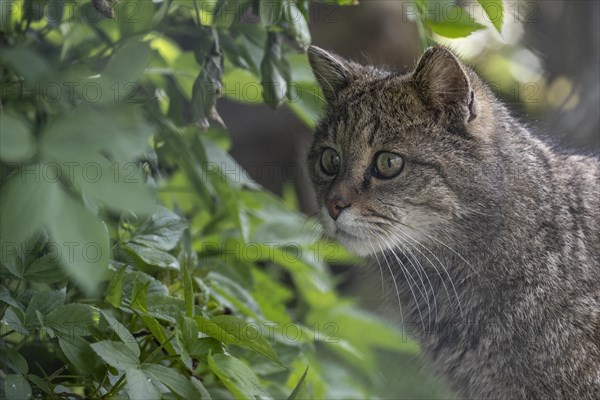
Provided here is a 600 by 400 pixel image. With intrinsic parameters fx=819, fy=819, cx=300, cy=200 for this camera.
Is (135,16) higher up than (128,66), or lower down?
lower down

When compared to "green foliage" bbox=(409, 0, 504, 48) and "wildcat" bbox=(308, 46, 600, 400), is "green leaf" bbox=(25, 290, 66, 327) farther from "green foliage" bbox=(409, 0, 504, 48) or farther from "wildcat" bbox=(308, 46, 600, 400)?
"green foliage" bbox=(409, 0, 504, 48)

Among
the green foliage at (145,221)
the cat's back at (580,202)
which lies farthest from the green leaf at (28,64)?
the cat's back at (580,202)

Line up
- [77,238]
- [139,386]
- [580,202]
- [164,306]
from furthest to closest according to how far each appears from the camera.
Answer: [580,202]
[164,306]
[139,386]
[77,238]

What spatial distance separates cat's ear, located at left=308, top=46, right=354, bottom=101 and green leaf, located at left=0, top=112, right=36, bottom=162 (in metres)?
1.29

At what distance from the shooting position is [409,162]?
198 centimetres

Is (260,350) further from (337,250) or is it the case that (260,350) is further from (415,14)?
(337,250)

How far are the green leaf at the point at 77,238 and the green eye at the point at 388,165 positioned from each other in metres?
1.17

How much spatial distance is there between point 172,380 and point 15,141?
576 millimetres

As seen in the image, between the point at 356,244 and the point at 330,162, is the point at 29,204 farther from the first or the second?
the point at 330,162

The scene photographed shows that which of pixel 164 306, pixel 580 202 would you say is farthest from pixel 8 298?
pixel 580 202

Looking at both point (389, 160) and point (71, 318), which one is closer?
point (71, 318)

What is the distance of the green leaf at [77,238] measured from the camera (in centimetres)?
85

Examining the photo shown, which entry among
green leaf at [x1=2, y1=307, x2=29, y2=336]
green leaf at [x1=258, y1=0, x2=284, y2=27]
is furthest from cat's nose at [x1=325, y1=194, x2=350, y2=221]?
green leaf at [x1=2, y1=307, x2=29, y2=336]

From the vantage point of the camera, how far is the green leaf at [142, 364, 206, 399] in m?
1.33
